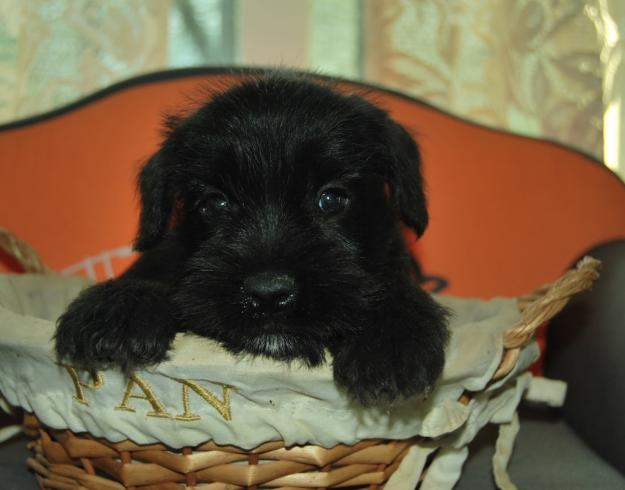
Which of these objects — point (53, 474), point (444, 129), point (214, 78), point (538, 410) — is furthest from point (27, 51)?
point (538, 410)

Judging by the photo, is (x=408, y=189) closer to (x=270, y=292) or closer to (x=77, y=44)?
(x=270, y=292)

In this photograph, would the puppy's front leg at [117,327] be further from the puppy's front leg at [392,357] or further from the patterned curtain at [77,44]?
the patterned curtain at [77,44]

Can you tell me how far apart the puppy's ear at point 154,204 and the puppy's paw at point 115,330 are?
0.99 feet

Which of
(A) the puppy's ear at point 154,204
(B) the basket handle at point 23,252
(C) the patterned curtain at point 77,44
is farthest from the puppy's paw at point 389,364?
(C) the patterned curtain at point 77,44

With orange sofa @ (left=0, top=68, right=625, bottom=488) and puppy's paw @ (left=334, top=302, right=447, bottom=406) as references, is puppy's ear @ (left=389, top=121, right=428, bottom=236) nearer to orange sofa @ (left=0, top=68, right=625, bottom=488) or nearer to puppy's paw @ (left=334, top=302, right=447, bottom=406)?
puppy's paw @ (left=334, top=302, right=447, bottom=406)

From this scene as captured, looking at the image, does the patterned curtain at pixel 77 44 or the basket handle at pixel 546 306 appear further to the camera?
the patterned curtain at pixel 77 44

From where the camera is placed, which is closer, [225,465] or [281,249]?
[225,465]

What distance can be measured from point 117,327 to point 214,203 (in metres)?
0.49

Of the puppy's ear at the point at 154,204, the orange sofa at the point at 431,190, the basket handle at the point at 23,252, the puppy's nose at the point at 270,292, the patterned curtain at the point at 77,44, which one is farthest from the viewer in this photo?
the patterned curtain at the point at 77,44

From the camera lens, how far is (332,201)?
5.78ft

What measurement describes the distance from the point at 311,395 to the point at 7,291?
1.03 meters

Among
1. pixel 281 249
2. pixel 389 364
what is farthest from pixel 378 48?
pixel 389 364

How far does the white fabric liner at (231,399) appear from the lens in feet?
4.35

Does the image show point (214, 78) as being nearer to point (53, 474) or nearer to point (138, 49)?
point (138, 49)
